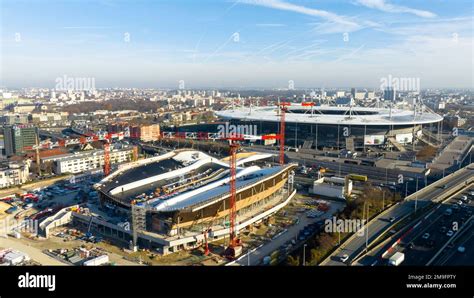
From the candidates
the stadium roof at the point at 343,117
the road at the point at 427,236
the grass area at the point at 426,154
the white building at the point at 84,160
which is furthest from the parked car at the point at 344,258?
the stadium roof at the point at 343,117

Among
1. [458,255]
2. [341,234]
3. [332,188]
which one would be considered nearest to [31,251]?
[341,234]

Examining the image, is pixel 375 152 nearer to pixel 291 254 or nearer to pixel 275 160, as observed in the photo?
pixel 275 160

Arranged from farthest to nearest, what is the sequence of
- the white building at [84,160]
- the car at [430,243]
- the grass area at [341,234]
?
the white building at [84,160], the car at [430,243], the grass area at [341,234]

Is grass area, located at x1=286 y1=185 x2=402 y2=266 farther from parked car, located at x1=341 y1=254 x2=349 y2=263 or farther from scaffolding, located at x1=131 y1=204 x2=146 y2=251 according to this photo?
scaffolding, located at x1=131 y1=204 x2=146 y2=251

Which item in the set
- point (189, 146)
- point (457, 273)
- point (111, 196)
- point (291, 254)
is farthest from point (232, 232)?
point (189, 146)

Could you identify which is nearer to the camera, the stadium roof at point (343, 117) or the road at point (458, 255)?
the road at point (458, 255)

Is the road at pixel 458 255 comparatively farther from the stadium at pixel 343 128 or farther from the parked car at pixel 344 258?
the stadium at pixel 343 128
